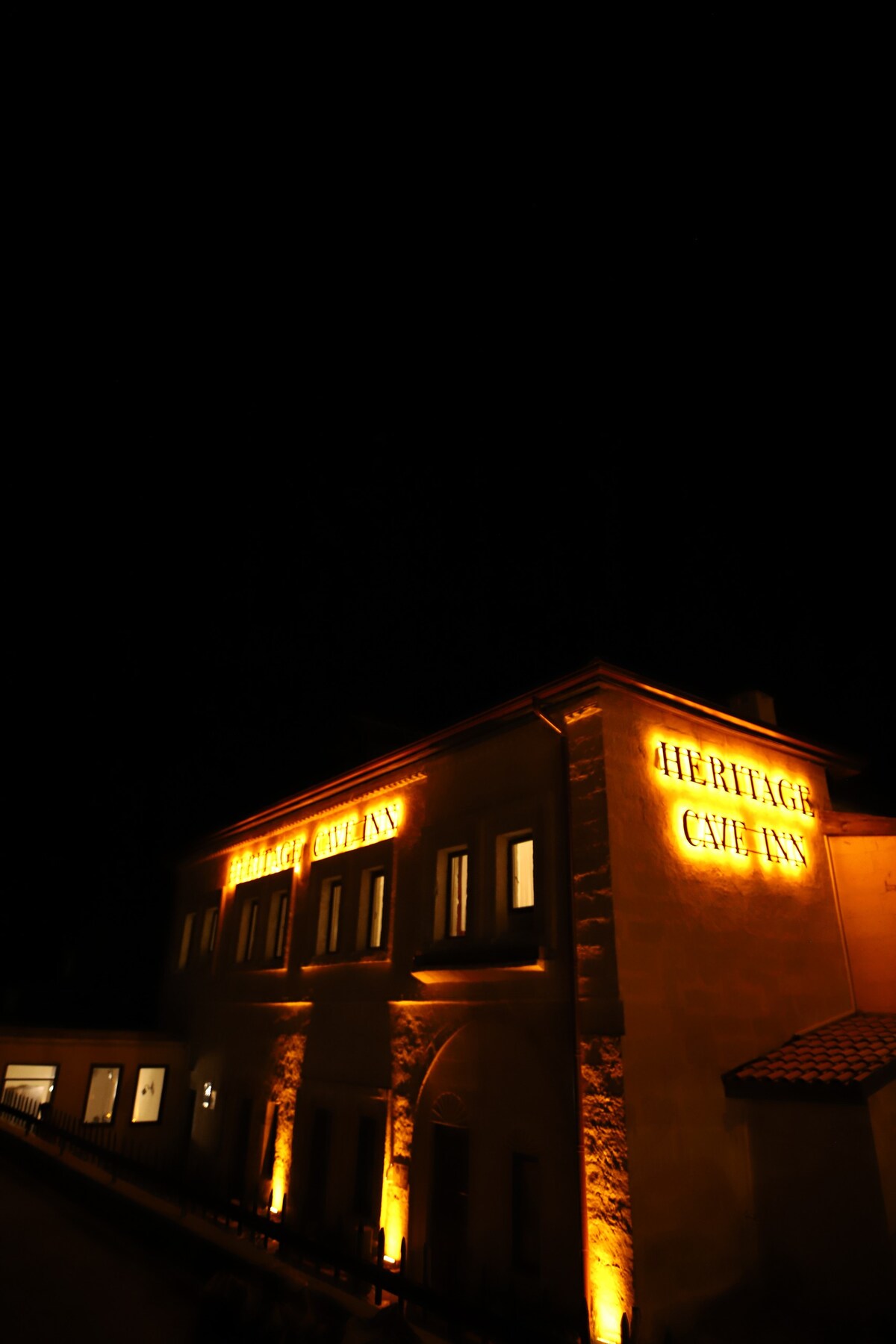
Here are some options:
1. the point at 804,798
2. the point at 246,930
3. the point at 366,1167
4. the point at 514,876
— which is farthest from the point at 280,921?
the point at 804,798

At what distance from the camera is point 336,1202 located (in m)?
12.7

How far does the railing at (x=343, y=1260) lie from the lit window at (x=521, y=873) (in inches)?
175

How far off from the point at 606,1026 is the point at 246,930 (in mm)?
12042

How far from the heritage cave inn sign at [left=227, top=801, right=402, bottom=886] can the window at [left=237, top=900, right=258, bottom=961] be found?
27.5 inches

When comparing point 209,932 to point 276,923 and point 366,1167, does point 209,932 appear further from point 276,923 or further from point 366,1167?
point 366,1167

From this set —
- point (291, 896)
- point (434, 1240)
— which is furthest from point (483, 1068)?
point (291, 896)

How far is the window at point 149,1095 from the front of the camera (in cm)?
1848

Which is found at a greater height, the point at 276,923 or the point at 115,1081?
the point at 276,923

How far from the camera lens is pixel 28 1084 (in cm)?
2081

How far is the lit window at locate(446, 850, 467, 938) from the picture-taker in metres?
12.2

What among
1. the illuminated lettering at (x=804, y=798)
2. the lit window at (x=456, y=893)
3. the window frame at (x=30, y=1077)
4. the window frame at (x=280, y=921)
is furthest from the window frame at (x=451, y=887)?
the window frame at (x=30, y=1077)

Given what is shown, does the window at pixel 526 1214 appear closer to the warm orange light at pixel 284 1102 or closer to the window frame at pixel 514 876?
the window frame at pixel 514 876

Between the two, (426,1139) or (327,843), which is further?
(327,843)

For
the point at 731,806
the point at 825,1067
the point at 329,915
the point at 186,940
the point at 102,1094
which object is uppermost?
the point at 731,806
